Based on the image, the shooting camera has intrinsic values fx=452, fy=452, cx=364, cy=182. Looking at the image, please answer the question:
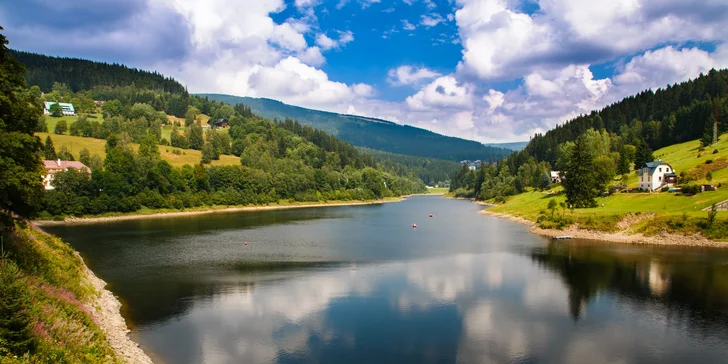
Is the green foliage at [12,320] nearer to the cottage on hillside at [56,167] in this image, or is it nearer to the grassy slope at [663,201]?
the grassy slope at [663,201]

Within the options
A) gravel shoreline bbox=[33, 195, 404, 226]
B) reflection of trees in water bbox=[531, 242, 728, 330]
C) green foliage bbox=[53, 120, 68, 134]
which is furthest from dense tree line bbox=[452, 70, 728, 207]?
green foliage bbox=[53, 120, 68, 134]

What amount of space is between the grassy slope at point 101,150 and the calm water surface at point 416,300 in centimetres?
7662

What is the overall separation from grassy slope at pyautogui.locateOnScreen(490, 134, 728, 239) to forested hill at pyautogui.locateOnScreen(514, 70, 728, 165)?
410 inches

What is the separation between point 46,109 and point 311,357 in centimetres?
18708

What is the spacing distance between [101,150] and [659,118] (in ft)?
583

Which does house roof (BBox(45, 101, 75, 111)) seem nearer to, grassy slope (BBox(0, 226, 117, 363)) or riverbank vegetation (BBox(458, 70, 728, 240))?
riverbank vegetation (BBox(458, 70, 728, 240))

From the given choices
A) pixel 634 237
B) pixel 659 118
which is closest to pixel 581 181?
pixel 634 237

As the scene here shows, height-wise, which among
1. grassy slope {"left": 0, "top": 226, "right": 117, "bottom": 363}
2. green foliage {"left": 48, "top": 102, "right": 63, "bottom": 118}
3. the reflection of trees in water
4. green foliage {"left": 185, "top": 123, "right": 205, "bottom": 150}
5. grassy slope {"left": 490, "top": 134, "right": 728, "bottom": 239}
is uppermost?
green foliage {"left": 48, "top": 102, "right": 63, "bottom": 118}

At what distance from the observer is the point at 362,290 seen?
39906 mm

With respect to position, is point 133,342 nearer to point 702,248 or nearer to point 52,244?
point 52,244

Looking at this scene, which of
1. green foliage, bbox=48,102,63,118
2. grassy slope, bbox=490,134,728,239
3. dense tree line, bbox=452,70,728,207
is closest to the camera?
Result: grassy slope, bbox=490,134,728,239

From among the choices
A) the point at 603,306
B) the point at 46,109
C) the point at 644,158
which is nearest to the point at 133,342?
the point at 603,306

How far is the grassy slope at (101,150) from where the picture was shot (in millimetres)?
132000

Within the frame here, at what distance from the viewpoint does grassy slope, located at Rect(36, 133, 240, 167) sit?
132000mm
